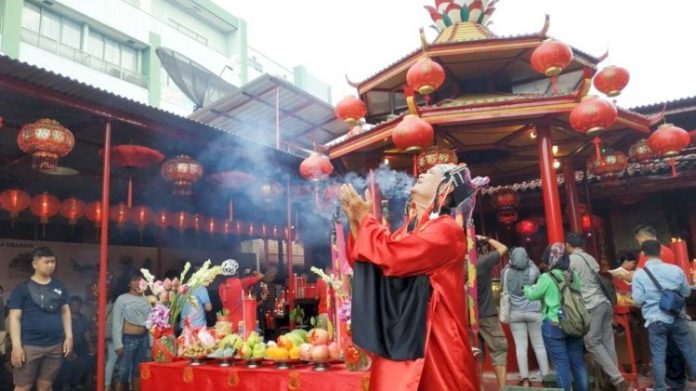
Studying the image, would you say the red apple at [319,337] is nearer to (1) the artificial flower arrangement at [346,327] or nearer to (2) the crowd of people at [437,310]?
(1) the artificial flower arrangement at [346,327]

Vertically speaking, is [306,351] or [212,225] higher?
[212,225]

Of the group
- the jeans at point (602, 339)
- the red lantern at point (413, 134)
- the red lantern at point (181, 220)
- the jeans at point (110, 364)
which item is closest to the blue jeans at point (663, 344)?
the jeans at point (602, 339)

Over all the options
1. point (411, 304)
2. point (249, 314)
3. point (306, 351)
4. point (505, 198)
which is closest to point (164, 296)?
point (249, 314)

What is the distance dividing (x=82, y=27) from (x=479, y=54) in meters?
15.7

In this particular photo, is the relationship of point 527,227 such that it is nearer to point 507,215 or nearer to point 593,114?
point 507,215

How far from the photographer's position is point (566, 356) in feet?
16.1

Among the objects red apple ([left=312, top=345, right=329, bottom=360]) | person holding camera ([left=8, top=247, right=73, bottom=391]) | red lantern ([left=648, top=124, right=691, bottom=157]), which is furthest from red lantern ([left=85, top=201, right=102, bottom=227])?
red lantern ([left=648, top=124, right=691, bottom=157])

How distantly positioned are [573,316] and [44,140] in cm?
617

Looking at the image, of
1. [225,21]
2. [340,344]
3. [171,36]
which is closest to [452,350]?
[340,344]

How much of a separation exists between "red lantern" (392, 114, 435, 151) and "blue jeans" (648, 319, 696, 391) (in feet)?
10.9

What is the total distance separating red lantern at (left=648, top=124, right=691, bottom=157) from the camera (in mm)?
7234

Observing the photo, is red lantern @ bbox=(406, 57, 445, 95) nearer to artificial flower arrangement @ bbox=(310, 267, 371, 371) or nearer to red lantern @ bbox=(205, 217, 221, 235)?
artificial flower arrangement @ bbox=(310, 267, 371, 371)

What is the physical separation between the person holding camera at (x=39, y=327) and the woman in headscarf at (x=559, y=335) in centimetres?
487

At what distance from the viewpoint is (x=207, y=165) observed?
9.15m
